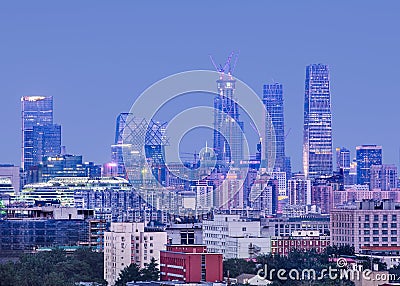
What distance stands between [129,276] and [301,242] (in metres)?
29.6

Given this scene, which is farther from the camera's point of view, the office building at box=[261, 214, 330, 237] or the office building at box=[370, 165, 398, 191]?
the office building at box=[370, 165, 398, 191]

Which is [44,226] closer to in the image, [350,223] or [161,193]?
[350,223]

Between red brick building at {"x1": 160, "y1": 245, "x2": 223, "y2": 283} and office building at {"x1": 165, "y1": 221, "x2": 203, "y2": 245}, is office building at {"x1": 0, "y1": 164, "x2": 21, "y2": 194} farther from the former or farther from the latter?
red brick building at {"x1": 160, "y1": 245, "x2": 223, "y2": 283}

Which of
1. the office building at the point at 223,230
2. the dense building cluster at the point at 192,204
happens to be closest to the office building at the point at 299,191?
the dense building cluster at the point at 192,204

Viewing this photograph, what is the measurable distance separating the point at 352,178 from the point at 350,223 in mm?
88589

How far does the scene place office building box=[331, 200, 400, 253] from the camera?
8591 cm

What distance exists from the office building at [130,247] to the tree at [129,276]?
18.2 feet

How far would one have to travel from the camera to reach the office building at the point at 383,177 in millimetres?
161875

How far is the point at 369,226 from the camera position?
8650 centimetres

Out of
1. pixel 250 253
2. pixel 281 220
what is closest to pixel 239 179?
pixel 281 220

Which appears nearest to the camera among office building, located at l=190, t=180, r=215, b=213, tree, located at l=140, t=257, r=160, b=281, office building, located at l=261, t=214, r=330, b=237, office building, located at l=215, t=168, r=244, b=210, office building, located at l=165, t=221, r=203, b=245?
tree, located at l=140, t=257, r=160, b=281

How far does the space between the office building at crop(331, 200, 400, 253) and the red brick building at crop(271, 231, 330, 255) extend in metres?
0.86

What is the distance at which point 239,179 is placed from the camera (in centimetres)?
15012

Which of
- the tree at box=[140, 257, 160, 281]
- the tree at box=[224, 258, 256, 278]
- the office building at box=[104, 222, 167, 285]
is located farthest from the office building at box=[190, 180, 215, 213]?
the tree at box=[140, 257, 160, 281]
